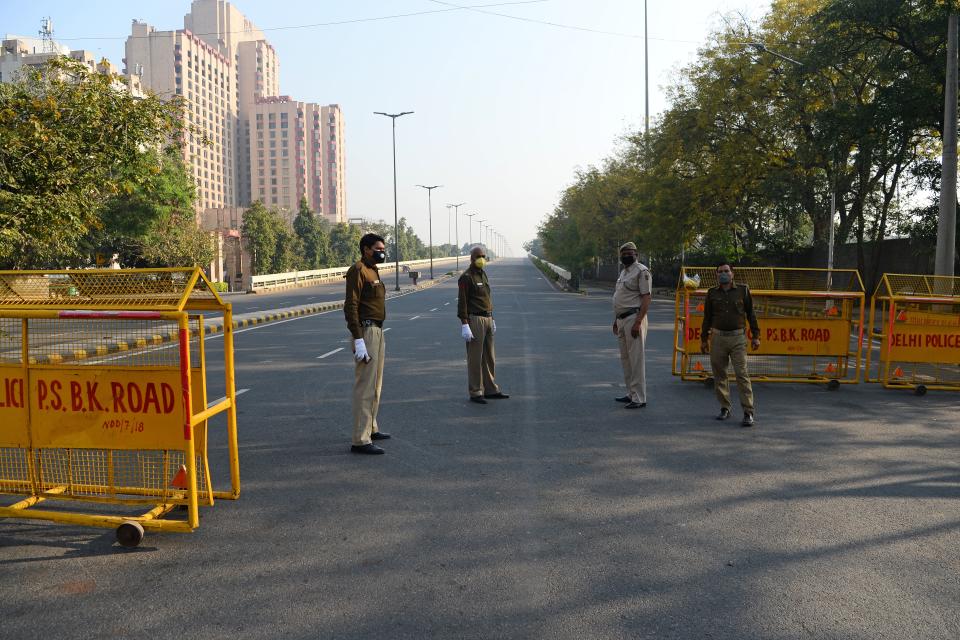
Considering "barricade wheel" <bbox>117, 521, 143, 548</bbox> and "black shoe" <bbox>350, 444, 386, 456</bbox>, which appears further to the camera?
"black shoe" <bbox>350, 444, 386, 456</bbox>

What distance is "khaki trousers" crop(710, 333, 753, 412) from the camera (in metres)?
8.16

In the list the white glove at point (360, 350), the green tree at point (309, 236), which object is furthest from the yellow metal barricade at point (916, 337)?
the green tree at point (309, 236)

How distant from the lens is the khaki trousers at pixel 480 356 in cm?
923

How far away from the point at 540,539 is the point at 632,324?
468cm

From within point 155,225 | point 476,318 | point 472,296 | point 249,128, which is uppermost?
point 249,128

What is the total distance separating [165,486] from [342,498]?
1192 mm

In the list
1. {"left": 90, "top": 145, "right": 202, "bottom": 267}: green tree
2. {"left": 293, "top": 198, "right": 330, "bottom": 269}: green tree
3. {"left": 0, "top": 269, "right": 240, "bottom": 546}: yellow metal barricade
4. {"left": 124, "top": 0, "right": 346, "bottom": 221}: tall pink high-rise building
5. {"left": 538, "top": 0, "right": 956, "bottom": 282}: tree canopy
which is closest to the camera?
{"left": 0, "top": 269, "right": 240, "bottom": 546}: yellow metal barricade

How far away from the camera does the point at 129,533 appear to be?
4.53 m

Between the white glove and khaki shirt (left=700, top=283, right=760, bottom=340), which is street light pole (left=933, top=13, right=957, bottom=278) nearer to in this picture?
khaki shirt (left=700, top=283, right=760, bottom=340)

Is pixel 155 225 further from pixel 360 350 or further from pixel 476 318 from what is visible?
pixel 360 350

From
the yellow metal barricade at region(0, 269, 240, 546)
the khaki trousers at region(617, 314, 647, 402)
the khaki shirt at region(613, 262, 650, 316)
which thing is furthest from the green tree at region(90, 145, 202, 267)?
the yellow metal barricade at region(0, 269, 240, 546)

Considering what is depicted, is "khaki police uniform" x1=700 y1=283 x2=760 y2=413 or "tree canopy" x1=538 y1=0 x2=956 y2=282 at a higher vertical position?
"tree canopy" x1=538 y1=0 x2=956 y2=282

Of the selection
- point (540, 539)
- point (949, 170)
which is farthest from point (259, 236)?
point (540, 539)

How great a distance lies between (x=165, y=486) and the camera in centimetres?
508
